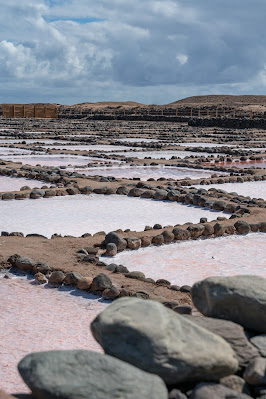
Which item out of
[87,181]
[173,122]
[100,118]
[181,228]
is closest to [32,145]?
[87,181]

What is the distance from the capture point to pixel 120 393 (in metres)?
2.75

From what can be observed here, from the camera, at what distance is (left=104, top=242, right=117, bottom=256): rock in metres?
7.29

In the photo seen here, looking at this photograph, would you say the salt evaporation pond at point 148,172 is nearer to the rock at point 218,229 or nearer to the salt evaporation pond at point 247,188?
the salt evaporation pond at point 247,188

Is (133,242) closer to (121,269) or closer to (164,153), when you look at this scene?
(121,269)

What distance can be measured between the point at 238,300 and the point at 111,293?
217 centimetres

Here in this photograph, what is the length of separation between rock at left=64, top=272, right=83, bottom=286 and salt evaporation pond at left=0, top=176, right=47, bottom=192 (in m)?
7.52

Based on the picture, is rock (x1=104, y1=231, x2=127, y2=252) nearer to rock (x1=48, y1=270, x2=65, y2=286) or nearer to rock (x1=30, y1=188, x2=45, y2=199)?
rock (x1=48, y1=270, x2=65, y2=286)

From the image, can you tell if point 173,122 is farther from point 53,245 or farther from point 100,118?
point 53,245

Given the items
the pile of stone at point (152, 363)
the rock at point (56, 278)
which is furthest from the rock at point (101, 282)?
the pile of stone at point (152, 363)

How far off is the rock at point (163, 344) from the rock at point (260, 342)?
29 centimetres

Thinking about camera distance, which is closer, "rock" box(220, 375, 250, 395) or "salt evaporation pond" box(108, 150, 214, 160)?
"rock" box(220, 375, 250, 395)

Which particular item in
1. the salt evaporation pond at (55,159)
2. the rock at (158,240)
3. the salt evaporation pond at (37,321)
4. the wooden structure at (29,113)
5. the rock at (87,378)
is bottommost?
the salt evaporation pond at (37,321)

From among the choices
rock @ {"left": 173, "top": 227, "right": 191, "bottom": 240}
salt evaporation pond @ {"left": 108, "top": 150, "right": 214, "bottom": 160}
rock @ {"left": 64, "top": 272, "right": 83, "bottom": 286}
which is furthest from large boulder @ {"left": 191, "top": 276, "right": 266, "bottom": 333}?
salt evaporation pond @ {"left": 108, "top": 150, "right": 214, "bottom": 160}

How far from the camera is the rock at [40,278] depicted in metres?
6.15
